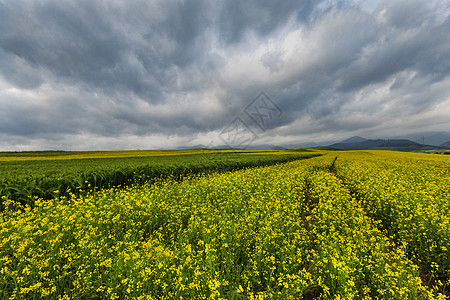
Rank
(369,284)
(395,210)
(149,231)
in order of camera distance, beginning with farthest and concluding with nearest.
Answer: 1. (395,210)
2. (149,231)
3. (369,284)

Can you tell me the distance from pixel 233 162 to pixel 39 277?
1552 centimetres

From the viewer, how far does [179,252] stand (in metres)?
3.14

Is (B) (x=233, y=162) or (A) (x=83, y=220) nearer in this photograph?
(A) (x=83, y=220)

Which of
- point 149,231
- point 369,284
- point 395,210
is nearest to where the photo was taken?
point 369,284

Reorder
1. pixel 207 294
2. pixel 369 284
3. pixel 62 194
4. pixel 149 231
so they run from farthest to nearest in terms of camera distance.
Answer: pixel 62 194, pixel 149 231, pixel 369 284, pixel 207 294

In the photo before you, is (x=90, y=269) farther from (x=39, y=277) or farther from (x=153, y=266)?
(x=153, y=266)

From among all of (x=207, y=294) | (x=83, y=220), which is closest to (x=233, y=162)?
(x=83, y=220)

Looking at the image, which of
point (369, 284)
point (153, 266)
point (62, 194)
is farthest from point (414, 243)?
point (62, 194)

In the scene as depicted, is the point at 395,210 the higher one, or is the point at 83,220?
the point at 83,220

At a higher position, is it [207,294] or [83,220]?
[83,220]

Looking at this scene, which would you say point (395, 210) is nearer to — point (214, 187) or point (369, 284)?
point (369, 284)

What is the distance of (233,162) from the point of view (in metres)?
17.9

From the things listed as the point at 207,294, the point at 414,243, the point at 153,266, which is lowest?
the point at 414,243

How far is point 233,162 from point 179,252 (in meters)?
14.9
